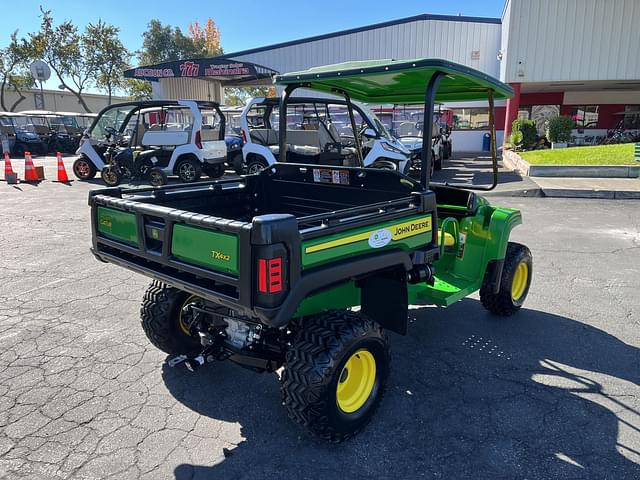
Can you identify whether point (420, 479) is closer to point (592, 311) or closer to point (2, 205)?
point (592, 311)

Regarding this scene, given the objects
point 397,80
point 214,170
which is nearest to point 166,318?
point 397,80

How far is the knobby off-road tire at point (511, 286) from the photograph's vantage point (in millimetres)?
4203

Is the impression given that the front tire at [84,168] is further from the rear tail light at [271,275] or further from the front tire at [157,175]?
the rear tail light at [271,275]

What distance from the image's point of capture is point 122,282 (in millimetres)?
5301

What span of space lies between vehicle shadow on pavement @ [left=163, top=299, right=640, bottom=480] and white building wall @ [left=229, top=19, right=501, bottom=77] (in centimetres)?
2122

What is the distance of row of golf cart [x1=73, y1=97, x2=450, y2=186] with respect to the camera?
11133 mm

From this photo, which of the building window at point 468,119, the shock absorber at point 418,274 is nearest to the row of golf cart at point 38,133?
the building window at point 468,119

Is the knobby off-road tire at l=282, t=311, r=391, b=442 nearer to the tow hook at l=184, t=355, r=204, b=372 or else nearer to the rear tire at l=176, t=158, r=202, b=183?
the tow hook at l=184, t=355, r=204, b=372

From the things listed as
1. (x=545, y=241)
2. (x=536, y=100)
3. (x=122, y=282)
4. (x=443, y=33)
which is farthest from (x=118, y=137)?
(x=536, y=100)

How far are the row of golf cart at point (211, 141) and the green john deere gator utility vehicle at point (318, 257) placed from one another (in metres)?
6.78

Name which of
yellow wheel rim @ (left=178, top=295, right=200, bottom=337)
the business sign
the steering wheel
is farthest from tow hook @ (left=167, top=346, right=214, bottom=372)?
the business sign

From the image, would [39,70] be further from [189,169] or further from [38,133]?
[189,169]

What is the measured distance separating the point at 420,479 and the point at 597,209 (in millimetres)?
8368

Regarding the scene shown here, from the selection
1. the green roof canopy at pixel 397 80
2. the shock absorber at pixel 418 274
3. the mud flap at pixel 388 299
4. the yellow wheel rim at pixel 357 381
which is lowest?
the yellow wheel rim at pixel 357 381
